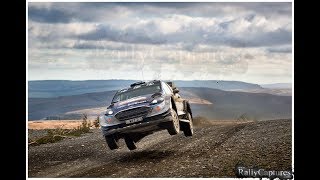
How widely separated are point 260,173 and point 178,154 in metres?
1.83

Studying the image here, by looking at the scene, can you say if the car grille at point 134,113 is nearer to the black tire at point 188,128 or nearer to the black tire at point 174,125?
the black tire at point 174,125

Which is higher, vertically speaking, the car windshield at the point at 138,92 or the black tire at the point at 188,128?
the car windshield at the point at 138,92

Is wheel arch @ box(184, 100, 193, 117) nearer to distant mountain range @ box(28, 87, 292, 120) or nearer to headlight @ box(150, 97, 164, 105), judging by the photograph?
distant mountain range @ box(28, 87, 292, 120)

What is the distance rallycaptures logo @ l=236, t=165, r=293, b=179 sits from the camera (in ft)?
40.6

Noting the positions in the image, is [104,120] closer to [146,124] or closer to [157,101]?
[146,124]

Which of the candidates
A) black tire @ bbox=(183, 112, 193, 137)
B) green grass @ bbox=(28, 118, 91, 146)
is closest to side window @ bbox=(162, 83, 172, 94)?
black tire @ bbox=(183, 112, 193, 137)

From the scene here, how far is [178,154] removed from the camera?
12914mm

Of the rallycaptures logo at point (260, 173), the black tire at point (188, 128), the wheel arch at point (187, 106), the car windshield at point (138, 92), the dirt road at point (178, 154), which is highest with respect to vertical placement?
the car windshield at point (138, 92)

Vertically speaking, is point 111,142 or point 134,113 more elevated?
point 134,113

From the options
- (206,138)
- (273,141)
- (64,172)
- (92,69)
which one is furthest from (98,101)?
(273,141)

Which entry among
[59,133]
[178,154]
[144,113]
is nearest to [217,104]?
[178,154]

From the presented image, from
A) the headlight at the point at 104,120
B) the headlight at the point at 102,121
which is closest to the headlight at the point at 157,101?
the headlight at the point at 104,120

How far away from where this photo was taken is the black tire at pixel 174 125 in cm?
1242

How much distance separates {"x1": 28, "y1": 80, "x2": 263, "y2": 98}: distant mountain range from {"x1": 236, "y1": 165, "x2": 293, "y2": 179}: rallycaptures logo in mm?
1805
